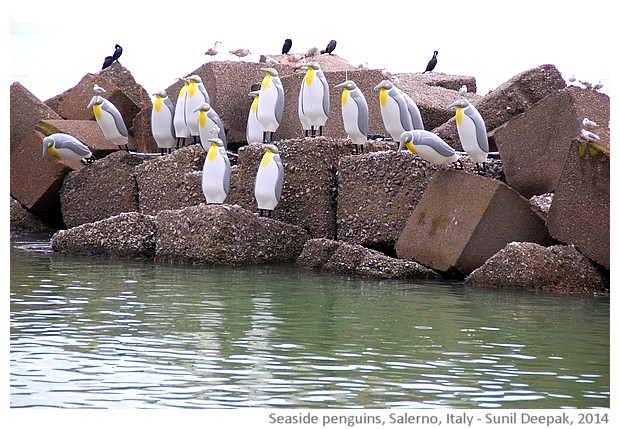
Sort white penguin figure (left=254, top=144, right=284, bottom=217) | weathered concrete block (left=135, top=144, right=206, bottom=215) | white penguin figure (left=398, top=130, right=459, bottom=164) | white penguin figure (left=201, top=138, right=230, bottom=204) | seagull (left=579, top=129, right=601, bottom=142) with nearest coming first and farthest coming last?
seagull (left=579, top=129, right=601, bottom=142) → white penguin figure (left=398, top=130, right=459, bottom=164) → white penguin figure (left=254, top=144, right=284, bottom=217) → white penguin figure (left=201, top=138, right=230, bottom=204) → weathered concrete block (left=135, top=144, right=206, bottom=215)

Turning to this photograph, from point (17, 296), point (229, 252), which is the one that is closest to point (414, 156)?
point (229, 252)

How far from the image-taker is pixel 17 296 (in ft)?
37.8

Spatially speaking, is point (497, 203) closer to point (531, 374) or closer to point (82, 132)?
point (531, 374)

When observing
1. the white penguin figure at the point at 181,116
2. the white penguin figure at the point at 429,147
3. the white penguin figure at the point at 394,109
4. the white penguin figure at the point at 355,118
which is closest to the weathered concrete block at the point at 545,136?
the white penguin figure at the point at 429,147

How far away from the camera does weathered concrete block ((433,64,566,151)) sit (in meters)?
16.5

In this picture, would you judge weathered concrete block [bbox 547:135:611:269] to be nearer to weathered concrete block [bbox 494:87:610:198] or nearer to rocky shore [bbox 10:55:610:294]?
rocky shore [bbox 10:55:610:294]

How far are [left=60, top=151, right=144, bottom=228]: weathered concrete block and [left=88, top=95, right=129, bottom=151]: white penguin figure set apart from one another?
1.82 feet

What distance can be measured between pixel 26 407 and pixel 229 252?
7258 mm

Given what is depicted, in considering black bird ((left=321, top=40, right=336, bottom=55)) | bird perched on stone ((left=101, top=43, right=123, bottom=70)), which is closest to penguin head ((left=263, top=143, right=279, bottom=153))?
black bird ((left=321, top=40, right=336, bottom=55))

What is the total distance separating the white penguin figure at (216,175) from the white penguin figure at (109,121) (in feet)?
9.99

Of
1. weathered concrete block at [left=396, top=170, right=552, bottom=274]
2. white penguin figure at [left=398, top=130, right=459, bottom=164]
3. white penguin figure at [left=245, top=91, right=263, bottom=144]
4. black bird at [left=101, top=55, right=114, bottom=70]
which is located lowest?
weathered concrete block at [left=396, top=170, right=552, bottom=274]

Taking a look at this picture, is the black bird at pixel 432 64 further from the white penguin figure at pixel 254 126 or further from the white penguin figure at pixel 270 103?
the white penguin figure at pixel 270 103

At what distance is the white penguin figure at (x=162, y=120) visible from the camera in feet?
58.7

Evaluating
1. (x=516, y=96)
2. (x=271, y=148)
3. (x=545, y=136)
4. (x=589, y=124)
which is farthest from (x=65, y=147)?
(x=589, y=124)
